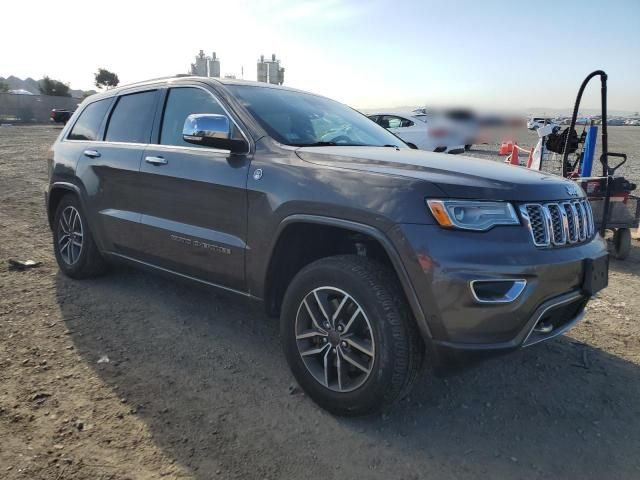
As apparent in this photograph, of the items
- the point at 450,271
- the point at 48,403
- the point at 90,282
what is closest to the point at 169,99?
the point at 90,282

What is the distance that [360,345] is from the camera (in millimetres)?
2598

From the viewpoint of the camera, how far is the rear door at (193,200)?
3.17 meters

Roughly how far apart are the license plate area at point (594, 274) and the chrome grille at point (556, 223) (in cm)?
13

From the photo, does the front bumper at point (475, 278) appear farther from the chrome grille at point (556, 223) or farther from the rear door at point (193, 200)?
the rear door at point (193, 200)

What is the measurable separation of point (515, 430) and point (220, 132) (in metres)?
2.35

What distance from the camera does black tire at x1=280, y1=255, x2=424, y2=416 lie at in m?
2.46

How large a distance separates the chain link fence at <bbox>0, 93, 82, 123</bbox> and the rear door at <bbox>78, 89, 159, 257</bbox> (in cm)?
4200

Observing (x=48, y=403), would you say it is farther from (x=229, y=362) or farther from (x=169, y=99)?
(x=169, y=99)

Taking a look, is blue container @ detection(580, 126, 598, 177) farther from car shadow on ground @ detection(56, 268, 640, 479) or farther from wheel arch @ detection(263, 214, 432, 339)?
wheel arch @ detection(263, 214, 432, 339)

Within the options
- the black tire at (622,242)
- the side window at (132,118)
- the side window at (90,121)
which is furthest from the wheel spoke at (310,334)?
the black tire at (622,242)

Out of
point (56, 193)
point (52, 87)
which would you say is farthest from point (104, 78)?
point (56, 193)

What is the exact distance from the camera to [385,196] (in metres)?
2.48

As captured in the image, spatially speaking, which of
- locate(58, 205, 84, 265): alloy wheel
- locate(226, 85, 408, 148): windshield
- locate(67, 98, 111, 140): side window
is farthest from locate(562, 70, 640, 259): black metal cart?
locate(58, 205, 84, 265): alloy wheel

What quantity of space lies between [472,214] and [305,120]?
64.0 inches
